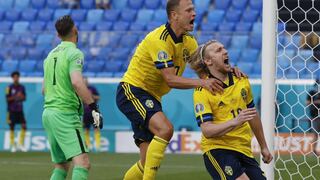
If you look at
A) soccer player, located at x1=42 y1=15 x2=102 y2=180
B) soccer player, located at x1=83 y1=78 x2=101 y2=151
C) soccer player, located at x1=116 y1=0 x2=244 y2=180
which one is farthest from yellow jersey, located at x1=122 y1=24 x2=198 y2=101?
soccer player, located at x1=83 y1=78 x2=101 y2=151

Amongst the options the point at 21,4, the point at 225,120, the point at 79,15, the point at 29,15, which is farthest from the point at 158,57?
the point at 21,4

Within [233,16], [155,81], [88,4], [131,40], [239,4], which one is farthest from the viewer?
[88,4]

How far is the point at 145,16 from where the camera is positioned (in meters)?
22.9

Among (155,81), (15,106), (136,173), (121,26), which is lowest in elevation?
(15,106)

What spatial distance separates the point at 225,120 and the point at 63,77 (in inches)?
69.5

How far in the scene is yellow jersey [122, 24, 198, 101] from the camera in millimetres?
7715

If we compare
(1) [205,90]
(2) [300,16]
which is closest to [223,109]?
(1) [205,90]

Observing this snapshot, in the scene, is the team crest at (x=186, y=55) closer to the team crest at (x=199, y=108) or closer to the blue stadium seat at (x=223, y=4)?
the team crest at (x=199, y=108)

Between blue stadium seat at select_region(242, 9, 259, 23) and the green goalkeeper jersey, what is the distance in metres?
14.3

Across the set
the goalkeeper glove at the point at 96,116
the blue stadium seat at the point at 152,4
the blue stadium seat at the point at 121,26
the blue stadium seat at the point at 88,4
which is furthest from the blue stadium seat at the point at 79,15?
the goalkeeper glove at the point at 96,116

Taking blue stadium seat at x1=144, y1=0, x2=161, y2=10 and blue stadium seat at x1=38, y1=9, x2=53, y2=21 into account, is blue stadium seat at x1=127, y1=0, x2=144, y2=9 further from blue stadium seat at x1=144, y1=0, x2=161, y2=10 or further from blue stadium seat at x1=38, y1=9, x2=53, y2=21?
blue stadium seat at x1=38, y1=9, x2=53, y2=21

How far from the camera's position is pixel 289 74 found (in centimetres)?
1733

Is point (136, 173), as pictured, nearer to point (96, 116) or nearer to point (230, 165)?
point (96, 116)

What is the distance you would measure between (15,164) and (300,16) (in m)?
5.66
